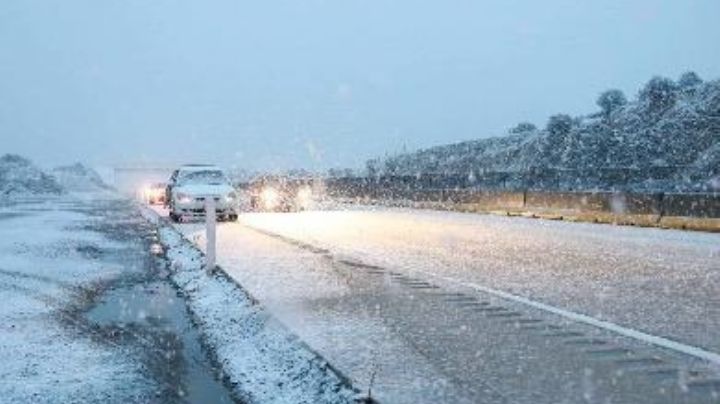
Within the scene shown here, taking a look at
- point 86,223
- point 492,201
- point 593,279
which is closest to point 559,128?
point 492,201

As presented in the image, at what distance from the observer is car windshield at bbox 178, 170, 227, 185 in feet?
106

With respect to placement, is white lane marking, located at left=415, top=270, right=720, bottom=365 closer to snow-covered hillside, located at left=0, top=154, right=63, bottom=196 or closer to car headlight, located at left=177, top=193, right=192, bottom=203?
car headlight, located at left=177, top=193, right=192, bottom=203

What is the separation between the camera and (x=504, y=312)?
972cm

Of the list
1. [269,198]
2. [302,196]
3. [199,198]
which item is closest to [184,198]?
[199,198]

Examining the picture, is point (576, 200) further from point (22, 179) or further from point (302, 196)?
point (22, 179)

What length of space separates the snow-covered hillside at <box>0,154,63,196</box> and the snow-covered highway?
74123 millimetres

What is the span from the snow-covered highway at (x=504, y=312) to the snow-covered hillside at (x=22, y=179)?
74123 mm

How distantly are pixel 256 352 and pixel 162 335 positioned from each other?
1792 mm

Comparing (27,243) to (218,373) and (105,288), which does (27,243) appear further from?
(218,373)

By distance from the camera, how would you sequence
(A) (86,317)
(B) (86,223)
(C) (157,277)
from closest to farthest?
(A) (86,317)
(C) (157,277)
(B) (86,223)

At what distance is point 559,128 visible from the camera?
92.9 m

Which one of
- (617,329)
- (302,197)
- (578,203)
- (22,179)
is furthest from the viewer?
(22,179)

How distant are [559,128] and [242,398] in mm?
88472

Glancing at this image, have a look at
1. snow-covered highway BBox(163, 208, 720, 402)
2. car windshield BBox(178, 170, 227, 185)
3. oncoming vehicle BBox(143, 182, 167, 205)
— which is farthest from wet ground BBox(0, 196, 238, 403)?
oncoming vehicle BBox(143, 182, 167, 205)
